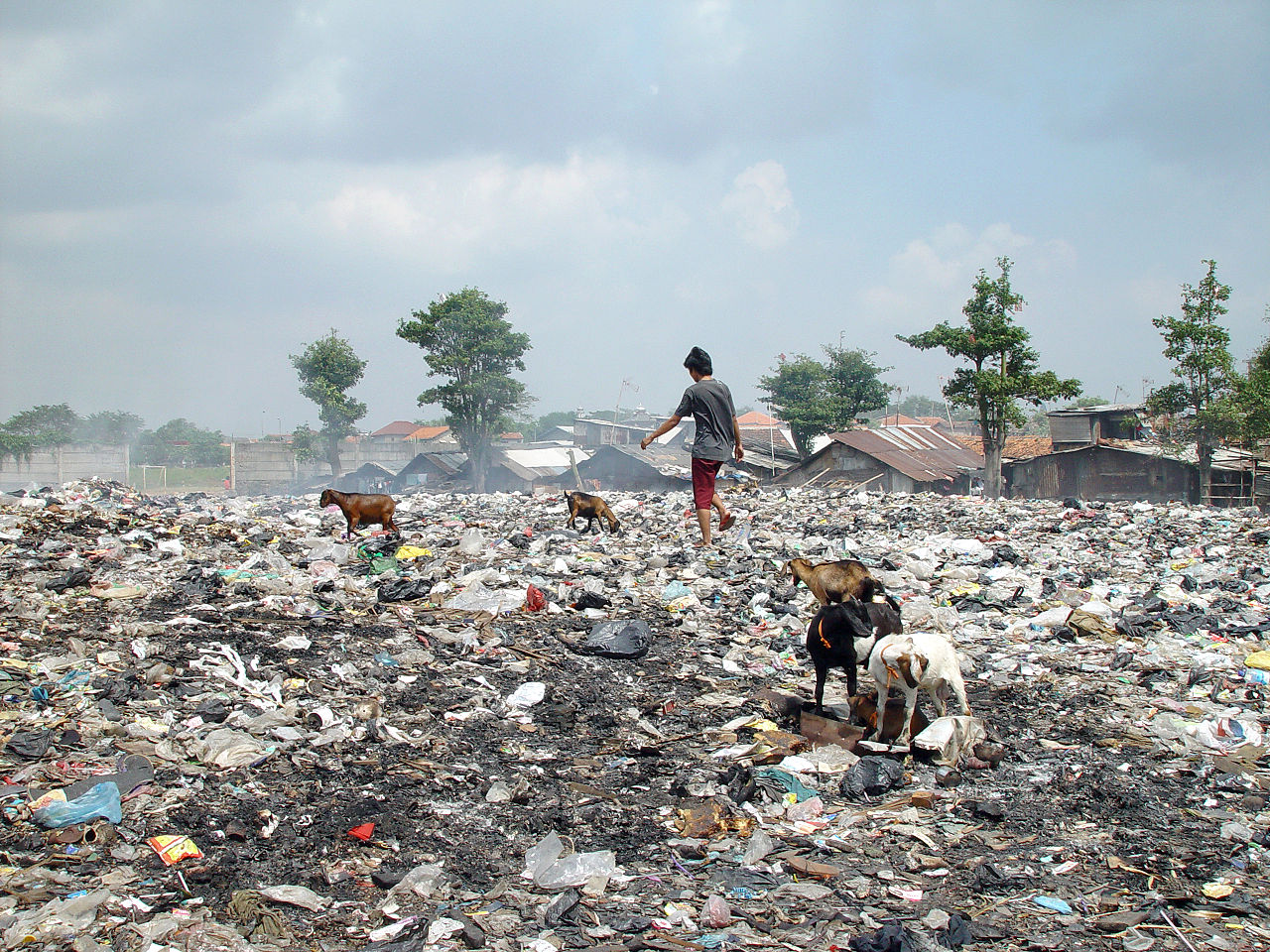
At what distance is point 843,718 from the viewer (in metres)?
3.85

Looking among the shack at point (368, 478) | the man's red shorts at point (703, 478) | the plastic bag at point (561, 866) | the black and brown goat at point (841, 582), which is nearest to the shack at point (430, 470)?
the shack at point (368, 478)

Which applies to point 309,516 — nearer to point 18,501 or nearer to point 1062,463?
point 18,501

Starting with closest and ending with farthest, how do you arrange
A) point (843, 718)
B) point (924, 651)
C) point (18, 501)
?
point (924, 651) < point (843, 718) < point (18, 501)

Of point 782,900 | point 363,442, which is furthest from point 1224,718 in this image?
point 363,442

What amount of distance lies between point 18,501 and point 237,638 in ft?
21.4

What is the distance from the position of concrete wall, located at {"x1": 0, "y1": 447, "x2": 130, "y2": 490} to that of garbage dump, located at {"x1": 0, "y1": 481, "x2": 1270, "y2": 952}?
56.9ft

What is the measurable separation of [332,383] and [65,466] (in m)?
12.5

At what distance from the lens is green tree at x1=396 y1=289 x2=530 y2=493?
29484 millimetres

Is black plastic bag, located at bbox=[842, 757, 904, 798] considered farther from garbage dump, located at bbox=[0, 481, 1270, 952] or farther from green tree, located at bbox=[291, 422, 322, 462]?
green tree, located at bbox=[291, 422, 322, 462]

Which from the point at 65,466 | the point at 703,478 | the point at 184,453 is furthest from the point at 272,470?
the point at 703,478

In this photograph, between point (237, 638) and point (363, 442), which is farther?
point (363, 442)

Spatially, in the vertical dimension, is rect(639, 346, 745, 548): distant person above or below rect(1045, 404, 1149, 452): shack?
below

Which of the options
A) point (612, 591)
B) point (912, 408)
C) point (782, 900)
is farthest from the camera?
point (912, 408)

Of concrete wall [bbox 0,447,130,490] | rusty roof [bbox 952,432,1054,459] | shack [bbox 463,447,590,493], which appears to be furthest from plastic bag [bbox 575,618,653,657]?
rusty roof [bbox 952,432,1054,459]
